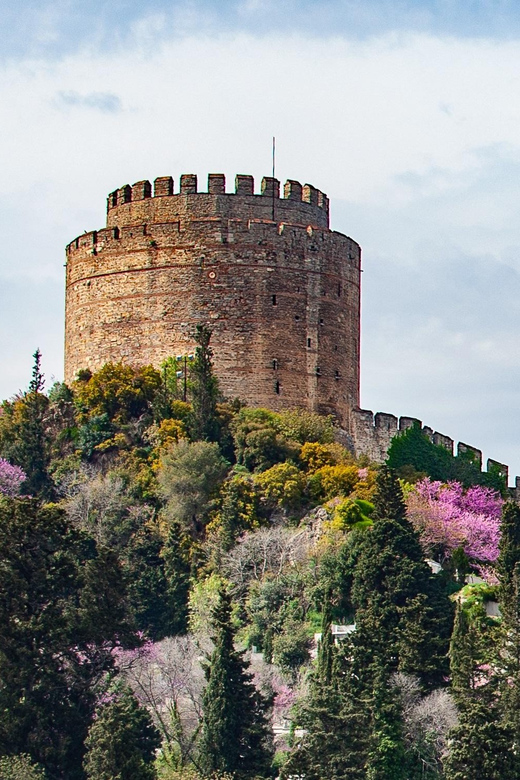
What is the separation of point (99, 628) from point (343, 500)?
1181 cm

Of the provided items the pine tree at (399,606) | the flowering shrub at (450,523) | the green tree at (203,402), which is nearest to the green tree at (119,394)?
the green tree at (203,402)

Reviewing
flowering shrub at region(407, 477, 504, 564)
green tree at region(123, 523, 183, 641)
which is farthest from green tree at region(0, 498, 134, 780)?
flowering shrub at region(407, 477, 504, 564)

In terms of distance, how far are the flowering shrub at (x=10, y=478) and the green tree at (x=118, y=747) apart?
661 inches

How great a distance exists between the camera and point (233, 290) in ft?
256

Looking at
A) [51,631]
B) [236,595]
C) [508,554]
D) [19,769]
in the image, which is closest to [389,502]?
[508,554]

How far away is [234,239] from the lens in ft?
257

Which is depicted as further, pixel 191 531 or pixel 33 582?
pixel 191 531

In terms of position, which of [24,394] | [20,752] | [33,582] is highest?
[24,394]

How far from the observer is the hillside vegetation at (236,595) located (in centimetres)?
5956

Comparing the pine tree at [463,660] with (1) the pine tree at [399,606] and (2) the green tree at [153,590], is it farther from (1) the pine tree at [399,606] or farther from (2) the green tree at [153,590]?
(2) the green tree at [153,590]

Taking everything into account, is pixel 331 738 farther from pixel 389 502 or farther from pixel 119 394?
pixel 119 394

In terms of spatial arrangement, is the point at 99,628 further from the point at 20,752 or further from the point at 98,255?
the point at 98,255

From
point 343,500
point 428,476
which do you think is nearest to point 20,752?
point 343,500

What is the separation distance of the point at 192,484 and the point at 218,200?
10.4 meters
